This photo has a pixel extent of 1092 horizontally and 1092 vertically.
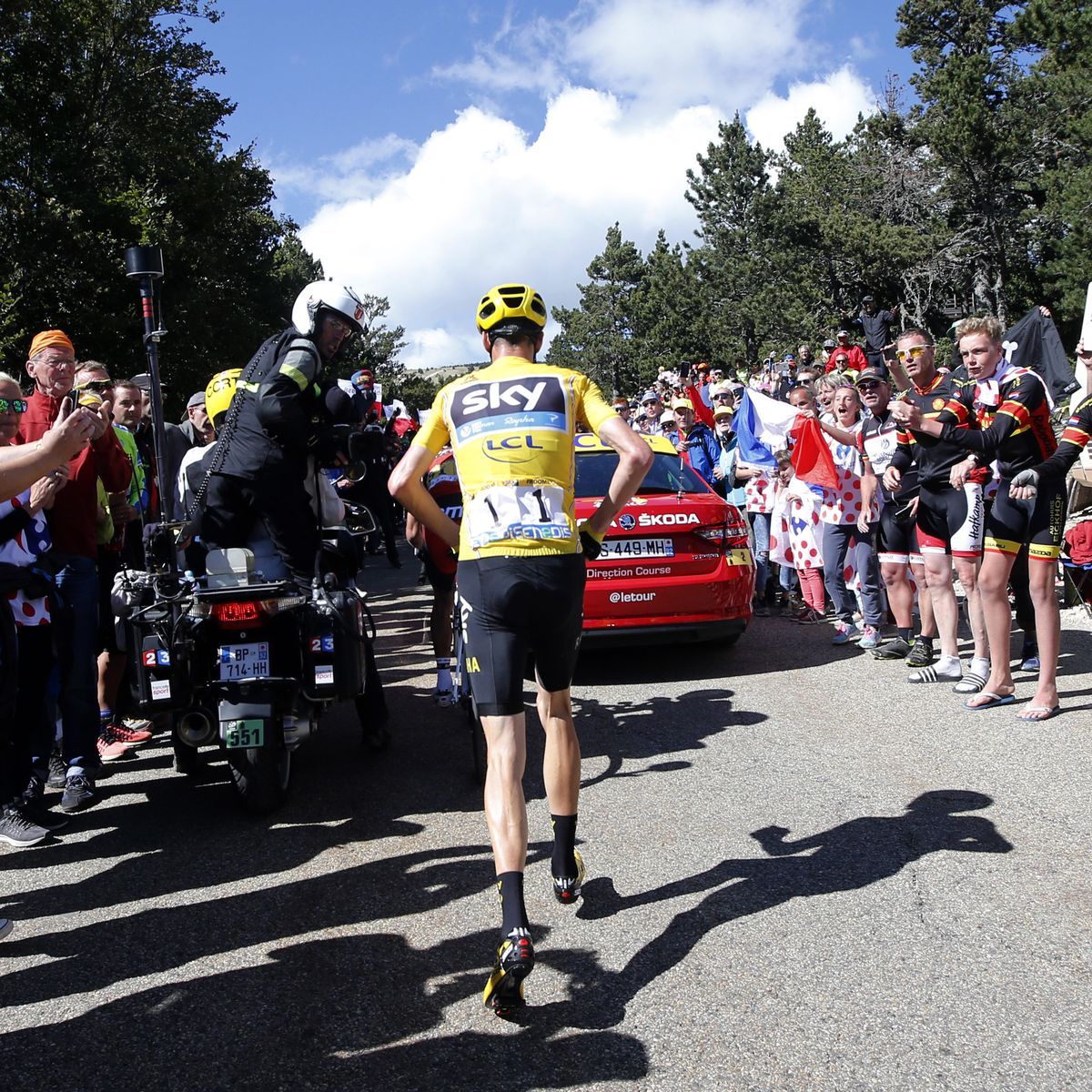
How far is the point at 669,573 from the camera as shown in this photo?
7848 millimetres

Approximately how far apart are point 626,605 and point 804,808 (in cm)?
292

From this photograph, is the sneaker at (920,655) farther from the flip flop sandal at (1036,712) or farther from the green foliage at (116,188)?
the green foliage at (116,188)

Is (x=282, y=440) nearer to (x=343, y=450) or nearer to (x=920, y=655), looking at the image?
(x=343, y=450)

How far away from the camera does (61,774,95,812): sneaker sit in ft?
17.8

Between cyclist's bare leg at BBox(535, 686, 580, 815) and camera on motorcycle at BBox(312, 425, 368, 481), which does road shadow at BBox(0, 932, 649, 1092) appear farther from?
camera on motorcycle at BBox(312, 425, 368, 481)

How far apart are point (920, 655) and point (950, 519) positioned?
1185mm

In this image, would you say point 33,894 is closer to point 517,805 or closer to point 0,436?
point 0,436

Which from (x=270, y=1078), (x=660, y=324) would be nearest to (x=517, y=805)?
(x=270, y=1078)

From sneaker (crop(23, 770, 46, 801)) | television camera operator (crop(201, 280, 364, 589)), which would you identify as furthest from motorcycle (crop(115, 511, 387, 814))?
sneaker (crop(23, 770, 46, 801))

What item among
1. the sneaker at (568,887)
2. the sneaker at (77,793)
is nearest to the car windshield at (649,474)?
the sneaker at (77,793)

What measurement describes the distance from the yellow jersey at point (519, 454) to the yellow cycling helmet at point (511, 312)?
0.71ft

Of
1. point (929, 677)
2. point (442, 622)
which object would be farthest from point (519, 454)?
point (929, 677)

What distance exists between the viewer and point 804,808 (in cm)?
497

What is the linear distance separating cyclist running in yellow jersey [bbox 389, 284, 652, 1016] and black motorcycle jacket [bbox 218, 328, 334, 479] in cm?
157
